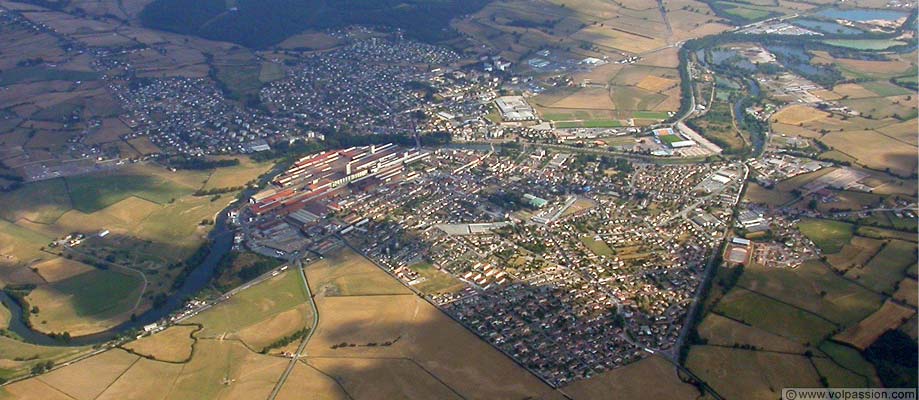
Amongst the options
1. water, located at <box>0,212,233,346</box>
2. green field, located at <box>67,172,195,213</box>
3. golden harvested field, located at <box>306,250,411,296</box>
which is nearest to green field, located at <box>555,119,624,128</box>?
golden harvested field, located at <box>306,250,411,296</box>

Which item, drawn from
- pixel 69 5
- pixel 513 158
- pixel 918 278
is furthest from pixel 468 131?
pixel 69 5

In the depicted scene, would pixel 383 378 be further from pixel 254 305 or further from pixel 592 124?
pixel 592 124

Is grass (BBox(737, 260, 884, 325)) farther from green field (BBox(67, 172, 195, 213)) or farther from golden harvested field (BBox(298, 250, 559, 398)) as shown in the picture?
green field (BBox(67, 172, 195, 213))

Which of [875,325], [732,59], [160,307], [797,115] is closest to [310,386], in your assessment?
[160,307]

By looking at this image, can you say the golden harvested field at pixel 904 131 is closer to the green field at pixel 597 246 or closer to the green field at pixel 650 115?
the green field at pixel 650 115

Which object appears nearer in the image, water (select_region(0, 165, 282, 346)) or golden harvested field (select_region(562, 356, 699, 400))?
golden harvested field (select_region(562, 356, 699, 400))

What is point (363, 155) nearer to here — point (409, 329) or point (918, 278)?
point (409, 329)
